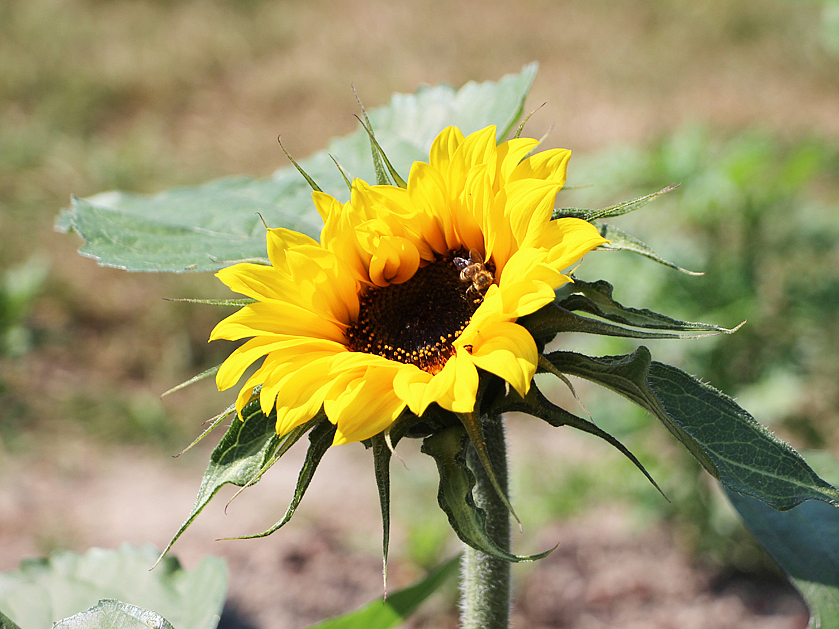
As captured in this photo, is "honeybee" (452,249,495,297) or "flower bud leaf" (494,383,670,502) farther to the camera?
"honeybee" (452,249,495,297)

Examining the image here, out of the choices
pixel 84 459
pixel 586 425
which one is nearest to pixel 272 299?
pixel 586 425

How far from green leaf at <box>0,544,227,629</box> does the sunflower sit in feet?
1.24

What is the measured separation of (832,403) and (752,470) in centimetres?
220

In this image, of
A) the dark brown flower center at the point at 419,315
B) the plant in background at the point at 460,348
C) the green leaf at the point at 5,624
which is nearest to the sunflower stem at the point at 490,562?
the plant in background at the point at 460,348

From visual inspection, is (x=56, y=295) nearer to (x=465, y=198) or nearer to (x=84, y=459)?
(x=84, y=459)

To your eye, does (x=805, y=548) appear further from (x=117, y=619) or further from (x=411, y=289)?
(x=117, y=619)

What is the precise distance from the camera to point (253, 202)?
108 cm

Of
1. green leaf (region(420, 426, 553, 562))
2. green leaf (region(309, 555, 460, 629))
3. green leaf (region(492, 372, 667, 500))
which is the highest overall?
green leaf (region(492, 372, 667, 500))

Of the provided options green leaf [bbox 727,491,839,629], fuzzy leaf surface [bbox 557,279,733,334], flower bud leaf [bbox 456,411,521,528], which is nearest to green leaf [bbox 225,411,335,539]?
flower bud leaf [bbox 456,411,521,528]

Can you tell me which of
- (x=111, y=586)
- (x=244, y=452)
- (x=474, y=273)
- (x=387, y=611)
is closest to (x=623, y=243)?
(x=474, y=273)

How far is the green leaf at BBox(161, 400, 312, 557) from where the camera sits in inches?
26.1

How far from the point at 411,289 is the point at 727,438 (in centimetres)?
36

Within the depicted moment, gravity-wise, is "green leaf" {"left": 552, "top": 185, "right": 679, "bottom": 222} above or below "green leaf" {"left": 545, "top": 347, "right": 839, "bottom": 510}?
above

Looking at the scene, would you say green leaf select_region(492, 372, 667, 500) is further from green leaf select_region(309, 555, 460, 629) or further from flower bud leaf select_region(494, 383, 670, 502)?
green leaf select_region(309, 555, 460, 629)
